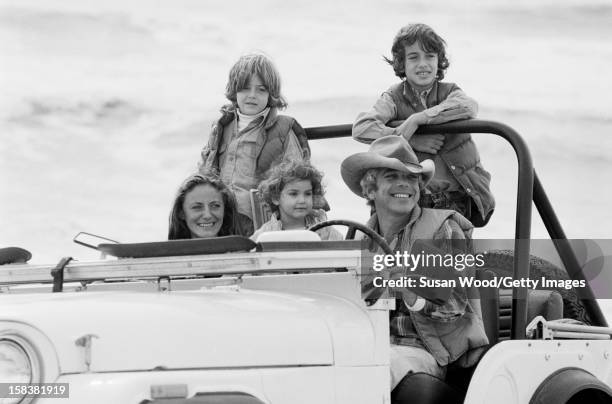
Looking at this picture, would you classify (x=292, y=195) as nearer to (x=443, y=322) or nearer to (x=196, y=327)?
(x=443, y=322)

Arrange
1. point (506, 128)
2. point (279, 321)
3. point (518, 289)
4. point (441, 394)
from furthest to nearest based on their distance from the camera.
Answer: point (506, 128) < point (518, 289) < point (441, 394) < point (279, 321)

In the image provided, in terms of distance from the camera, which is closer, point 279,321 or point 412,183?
point 279,321

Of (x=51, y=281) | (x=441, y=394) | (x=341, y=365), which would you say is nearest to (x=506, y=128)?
(x=441, y=394)

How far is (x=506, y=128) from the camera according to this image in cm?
507

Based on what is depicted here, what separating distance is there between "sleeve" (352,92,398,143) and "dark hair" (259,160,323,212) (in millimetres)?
432

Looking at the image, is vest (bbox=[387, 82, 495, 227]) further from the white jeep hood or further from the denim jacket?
the white jeep hood

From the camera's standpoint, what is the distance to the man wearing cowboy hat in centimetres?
442

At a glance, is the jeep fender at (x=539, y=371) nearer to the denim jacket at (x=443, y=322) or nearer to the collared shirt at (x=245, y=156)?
the denim jacket at (x=443, y=322)

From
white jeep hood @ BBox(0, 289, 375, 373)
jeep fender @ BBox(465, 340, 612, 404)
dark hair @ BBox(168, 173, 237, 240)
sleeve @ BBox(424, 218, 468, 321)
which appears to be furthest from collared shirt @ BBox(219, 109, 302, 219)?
white jeep hood @ BBox(0, 289, 375, 373)

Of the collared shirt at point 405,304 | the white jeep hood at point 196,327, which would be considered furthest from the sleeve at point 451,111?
the white jeep hood at point 196,327

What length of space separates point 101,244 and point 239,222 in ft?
4.76

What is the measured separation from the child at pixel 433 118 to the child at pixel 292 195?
21.2 inches

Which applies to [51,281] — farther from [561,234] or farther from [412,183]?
[561,234]

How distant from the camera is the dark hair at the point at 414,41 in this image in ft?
19.5
